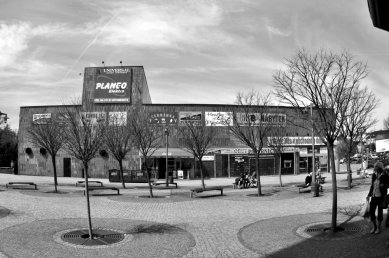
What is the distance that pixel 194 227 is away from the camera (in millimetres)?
10312

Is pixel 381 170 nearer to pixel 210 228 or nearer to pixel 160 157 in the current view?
pixel 210 228

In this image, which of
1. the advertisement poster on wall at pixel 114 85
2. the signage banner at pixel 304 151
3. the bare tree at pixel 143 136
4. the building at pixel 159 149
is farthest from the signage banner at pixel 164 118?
the signage banner at pixel 304 151

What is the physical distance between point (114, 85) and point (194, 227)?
2914cm

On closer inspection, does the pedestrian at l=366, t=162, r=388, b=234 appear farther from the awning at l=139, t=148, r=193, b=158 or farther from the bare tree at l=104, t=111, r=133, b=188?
the awning at l=139, t=148, r=193, b=158

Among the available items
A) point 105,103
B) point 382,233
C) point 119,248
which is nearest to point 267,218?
point 382,233

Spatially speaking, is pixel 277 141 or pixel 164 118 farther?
pixel 164 118

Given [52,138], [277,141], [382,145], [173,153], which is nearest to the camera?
[52,138]

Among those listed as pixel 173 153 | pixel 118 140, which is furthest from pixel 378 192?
pixel 173 153

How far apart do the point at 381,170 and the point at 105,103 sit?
3168 centimetres

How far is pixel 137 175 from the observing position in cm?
3066

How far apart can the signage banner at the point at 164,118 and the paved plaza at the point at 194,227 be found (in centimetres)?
2106

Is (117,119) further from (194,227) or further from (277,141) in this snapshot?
(194,227)

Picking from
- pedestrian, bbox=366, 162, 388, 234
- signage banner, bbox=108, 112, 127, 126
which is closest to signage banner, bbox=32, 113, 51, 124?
→ signage banner, bbox=108, 112, 127, 126

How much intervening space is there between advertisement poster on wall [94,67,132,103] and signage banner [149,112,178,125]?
3.05m
